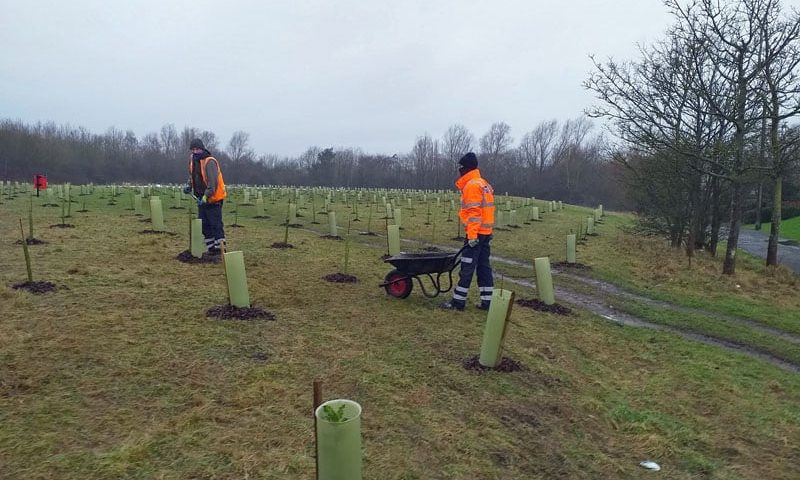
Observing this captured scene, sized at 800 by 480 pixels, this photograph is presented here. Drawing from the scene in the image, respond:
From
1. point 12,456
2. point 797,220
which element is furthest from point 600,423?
point 797,220

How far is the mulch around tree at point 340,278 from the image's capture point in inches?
316

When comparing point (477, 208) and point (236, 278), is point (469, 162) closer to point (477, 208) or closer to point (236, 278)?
point (477, 208)

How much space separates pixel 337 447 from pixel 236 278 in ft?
11.6

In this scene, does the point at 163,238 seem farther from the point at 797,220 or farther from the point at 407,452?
the point at 797,220

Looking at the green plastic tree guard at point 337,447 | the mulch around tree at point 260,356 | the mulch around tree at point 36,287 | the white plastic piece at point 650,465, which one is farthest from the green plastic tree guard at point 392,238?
the green plastic tree guard at point 337,447

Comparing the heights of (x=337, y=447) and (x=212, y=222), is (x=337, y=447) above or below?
below

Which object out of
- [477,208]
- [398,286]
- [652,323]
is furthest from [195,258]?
[652,323]

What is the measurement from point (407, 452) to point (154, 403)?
183 cm

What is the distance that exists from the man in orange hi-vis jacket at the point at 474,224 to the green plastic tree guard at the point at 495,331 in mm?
1982

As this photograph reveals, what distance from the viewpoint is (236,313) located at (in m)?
5.49

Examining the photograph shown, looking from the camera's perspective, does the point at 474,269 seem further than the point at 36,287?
Yes

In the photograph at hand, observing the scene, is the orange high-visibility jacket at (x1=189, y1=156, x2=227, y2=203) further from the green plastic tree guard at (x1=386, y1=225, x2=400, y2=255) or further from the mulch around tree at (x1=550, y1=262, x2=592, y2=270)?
the mulch around tree at (x1=550, y1=262, x2=592, y2=270)

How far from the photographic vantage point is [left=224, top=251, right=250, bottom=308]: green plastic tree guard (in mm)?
5312

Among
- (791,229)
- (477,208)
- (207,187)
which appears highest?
(207,187)
